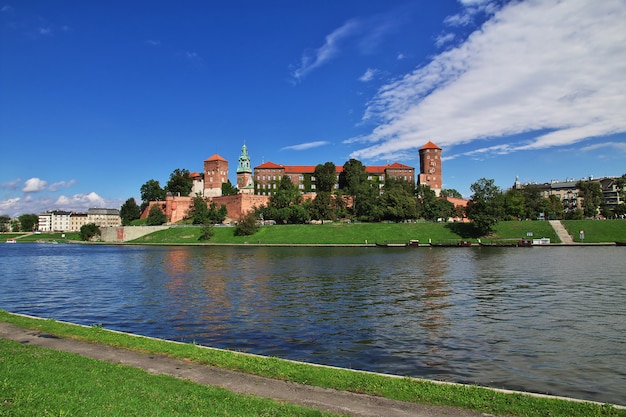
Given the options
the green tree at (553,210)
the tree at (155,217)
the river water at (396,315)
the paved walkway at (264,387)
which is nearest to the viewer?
the paved walkway at (264,387)

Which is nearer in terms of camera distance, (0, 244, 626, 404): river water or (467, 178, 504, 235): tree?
(0, 244, 626, 404): river water

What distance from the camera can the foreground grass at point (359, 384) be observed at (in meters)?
7.55

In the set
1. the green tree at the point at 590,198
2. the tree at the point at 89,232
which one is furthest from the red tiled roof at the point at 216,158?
the green tree at the point at 590,198

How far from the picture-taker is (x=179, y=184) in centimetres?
11781

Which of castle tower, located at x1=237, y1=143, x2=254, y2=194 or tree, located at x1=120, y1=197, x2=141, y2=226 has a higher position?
castle tower, located at x1=237, y1=143, x2=254, y2=194

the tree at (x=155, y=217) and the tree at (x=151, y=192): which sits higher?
the tree at (x=151, y=192)

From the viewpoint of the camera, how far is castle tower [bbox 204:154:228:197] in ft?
388

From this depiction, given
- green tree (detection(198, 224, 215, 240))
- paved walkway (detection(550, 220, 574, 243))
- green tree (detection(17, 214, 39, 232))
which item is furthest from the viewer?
green tree (detection(17, 214, 39, 232))

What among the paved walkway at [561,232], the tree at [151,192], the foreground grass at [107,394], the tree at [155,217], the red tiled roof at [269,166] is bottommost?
the foreground grass at [107,394]

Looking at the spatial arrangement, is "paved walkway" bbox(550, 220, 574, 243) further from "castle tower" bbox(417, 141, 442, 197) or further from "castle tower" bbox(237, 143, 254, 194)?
"castle tower" bbox(237, 143, 254, 194)

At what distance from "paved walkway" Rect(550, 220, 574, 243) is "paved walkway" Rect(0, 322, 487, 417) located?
66649 millimetres

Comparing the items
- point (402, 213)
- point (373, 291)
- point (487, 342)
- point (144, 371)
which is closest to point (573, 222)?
point (402, 213)

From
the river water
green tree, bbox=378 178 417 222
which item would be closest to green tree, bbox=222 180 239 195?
green tree, bbox=378 178 417 222

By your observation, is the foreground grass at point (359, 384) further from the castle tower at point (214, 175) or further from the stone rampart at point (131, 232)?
the castle tower at point (214, 175)
